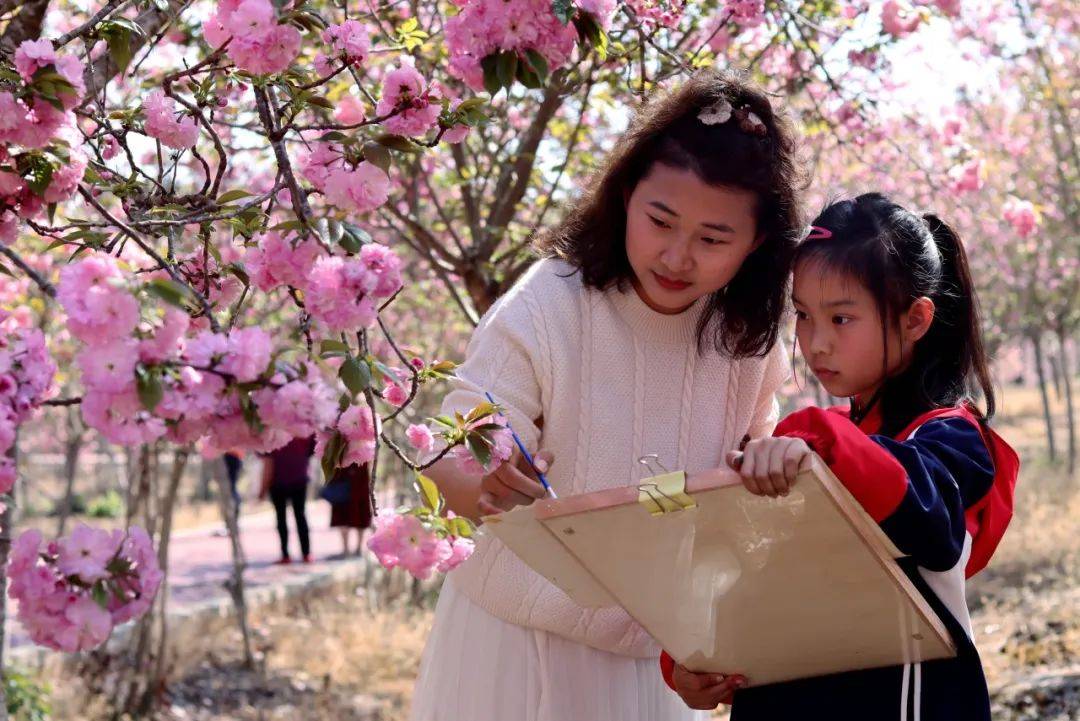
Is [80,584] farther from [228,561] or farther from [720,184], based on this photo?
[228,561]

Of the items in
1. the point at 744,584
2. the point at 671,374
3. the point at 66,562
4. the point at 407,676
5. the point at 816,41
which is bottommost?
the point at 407,676

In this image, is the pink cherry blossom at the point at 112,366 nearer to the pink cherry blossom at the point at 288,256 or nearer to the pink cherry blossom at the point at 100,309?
the pink cherry blossom at the point at 100,309

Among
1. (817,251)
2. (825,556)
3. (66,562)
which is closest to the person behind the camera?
(66,562)

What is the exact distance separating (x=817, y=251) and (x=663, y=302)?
26 cm

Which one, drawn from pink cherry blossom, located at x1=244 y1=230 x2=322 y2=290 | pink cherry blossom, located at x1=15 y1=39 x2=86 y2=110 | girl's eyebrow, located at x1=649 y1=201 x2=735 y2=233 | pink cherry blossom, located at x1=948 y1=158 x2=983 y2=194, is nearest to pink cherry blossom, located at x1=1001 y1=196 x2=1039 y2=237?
pink cherry blossom, located at x1=948 y1=158 x2=983 y2=194

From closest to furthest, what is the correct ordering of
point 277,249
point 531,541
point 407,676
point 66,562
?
point 66,562, point 277,249, point 531,541, point 407,676

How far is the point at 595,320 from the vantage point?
2.14m

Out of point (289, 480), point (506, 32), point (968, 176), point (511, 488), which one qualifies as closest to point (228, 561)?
point (289, 480)

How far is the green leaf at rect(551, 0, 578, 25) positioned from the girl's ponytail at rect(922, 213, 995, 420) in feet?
2.90

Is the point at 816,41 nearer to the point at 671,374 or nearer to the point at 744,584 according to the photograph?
the point at 671,374

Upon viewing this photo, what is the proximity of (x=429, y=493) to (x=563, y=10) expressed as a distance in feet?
1.88

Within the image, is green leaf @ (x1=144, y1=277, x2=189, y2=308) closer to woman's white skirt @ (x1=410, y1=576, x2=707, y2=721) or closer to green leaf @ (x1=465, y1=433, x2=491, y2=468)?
green leaf @ (x1=465, y1=433, x2=491, y2=468)

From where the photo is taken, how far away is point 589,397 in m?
2.11

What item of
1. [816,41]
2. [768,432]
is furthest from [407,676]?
[768,432]
